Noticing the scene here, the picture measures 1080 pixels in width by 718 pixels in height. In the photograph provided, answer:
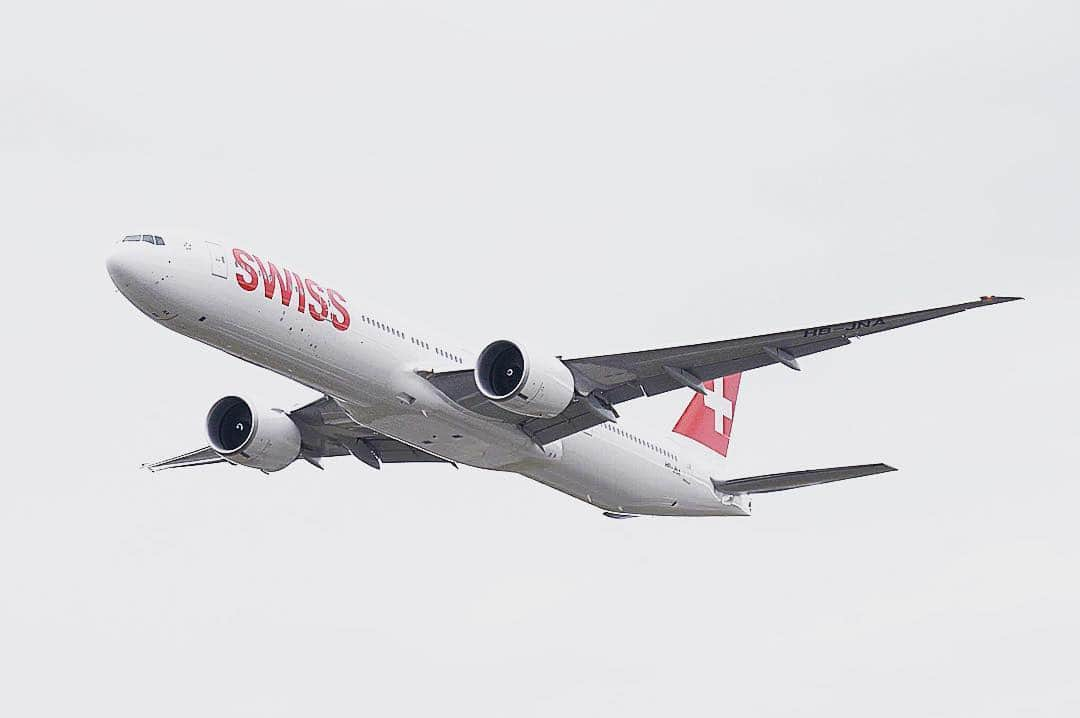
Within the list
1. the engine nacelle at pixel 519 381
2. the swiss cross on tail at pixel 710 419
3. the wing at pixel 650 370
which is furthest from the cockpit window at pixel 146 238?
the swiss cross on tail at pixel 710 419

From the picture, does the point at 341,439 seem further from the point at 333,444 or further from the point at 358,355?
the point at 358,355

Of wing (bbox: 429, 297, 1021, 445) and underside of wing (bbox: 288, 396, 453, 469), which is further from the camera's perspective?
underside of wing (bbox: 288, 396, 453, 469)

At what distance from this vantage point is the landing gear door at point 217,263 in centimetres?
3609

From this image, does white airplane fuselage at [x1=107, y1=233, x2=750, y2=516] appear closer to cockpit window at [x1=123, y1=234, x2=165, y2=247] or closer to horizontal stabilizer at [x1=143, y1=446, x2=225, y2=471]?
cockpit window at [x1=123, y1=234, x2=165, y2=247]

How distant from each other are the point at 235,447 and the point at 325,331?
744 cm

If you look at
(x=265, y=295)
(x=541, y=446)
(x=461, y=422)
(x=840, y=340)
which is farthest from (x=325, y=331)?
(x=840, y=340)

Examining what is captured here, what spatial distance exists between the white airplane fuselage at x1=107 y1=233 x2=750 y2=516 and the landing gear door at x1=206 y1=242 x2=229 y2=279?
21 mm

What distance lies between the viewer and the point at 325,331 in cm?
3769

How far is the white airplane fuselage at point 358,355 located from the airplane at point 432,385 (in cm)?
4

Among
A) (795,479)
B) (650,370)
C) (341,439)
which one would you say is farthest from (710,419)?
(341,439)

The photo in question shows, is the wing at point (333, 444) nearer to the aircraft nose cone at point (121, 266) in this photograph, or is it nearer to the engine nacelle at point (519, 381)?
the engine nacelle at point (519, 381)

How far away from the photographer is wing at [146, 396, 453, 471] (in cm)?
4419

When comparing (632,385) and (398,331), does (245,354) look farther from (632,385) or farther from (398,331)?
(632,385)

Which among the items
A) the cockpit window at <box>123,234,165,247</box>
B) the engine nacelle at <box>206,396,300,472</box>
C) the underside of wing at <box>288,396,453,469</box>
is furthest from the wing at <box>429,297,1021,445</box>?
the cockpit window at <box>123,234,165,247</box>
